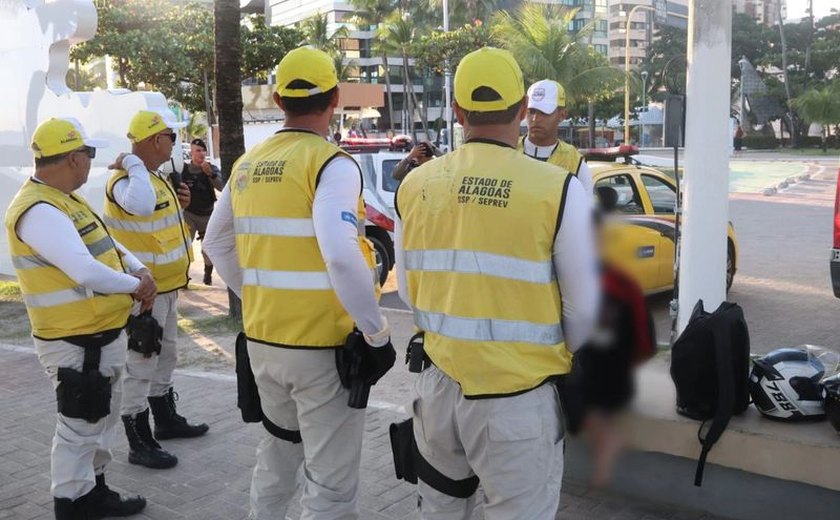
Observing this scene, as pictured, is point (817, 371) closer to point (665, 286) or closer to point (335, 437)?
point (335, 437)

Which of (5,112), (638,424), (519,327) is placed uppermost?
(5,112)

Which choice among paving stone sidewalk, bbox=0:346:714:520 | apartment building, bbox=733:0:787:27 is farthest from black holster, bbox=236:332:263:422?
apartment building, bbox=733:0:787:27

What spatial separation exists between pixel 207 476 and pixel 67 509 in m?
0.96

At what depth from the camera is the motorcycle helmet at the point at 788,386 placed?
3662 mm

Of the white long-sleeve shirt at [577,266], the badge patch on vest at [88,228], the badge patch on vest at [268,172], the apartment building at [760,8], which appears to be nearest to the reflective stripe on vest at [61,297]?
the badge patch on vest at [88,228]

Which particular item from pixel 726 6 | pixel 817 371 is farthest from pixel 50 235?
pixel 726 6

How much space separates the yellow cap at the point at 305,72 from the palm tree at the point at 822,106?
165ft

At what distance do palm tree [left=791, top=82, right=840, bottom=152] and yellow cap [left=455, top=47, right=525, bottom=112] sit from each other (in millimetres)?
50711

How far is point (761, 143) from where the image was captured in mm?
57250

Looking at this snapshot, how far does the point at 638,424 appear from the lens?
377 cm

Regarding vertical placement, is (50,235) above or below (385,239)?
above

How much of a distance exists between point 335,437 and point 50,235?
5.34ft

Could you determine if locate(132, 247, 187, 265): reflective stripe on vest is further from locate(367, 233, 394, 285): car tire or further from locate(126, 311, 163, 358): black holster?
locate(367, 233, 394, 285): car tire

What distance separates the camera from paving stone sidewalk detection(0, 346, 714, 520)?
4160mm
